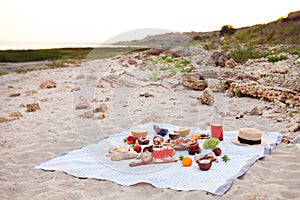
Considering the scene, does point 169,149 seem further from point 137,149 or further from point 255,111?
point 255,111

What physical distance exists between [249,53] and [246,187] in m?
9.15

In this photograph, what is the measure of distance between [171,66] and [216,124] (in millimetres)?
6246

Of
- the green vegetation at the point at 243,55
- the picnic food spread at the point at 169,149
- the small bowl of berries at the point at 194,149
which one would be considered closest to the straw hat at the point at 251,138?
the picnic food spread at the point at 169,149

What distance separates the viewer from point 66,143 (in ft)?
14.5

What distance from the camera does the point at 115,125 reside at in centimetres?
527

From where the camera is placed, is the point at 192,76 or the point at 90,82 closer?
the point at 192,76

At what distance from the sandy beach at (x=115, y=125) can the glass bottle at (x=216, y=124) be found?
0.11m

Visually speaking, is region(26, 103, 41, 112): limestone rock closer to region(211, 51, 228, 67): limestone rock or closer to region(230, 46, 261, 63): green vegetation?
region(211, 51, 228, 67): limestone rock

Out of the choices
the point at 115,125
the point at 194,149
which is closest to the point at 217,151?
the point at 194,149

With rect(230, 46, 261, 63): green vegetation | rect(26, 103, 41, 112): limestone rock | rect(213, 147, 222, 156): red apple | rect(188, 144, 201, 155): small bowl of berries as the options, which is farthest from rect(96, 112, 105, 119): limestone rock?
rect(230, 46, 261, 63): green vegetation

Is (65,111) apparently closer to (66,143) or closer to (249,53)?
(66,143)

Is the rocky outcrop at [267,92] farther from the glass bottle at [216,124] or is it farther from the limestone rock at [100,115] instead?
the limestone rock at [100,115]

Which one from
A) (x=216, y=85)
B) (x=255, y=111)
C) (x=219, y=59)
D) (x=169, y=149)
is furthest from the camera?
(x=219, y=59)

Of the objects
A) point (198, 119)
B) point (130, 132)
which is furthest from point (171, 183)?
point (198, 119)
